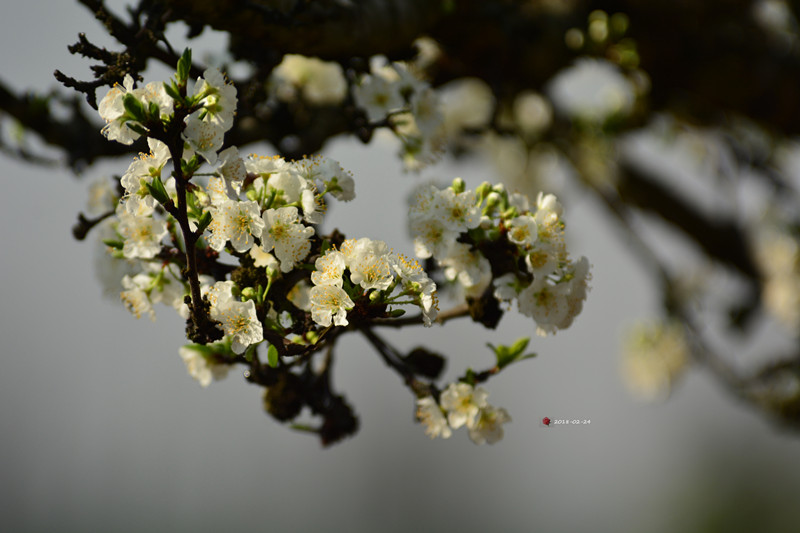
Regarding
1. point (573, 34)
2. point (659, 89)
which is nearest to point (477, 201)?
point (573, 34)

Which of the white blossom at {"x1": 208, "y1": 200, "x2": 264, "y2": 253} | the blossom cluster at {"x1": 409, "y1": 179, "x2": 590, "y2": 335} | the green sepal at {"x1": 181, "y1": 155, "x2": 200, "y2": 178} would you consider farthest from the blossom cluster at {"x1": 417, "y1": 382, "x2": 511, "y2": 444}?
the green sepal at {"x1": 181, "y1": 155, "x2": 200, "y2": 178}

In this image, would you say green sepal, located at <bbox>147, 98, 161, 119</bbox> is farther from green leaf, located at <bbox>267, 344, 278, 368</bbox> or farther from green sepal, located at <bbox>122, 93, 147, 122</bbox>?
green leaf, located at <bbox>267, 344, 278, 368</bbox>

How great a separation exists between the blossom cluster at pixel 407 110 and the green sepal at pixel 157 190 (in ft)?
2.31

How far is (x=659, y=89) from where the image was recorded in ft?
8.45

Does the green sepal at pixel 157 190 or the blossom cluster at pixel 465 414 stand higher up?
the green sepal at pixel 157 190

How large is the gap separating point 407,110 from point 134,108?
74cm

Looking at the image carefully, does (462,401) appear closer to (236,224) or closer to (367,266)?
(367,266)

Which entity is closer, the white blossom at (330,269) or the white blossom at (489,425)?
the white blossom at (330,269)

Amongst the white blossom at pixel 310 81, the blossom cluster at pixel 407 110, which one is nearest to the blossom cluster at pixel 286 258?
the blossom cluster at pixel 407 110

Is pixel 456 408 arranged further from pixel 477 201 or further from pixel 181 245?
pixel 181 245

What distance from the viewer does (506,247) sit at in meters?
1.01

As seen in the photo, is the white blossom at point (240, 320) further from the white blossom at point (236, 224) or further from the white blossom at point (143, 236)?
the white blossom at point (143, 236)

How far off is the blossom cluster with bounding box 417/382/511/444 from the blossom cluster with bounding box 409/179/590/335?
0.53 ft

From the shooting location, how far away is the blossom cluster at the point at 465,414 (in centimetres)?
103
